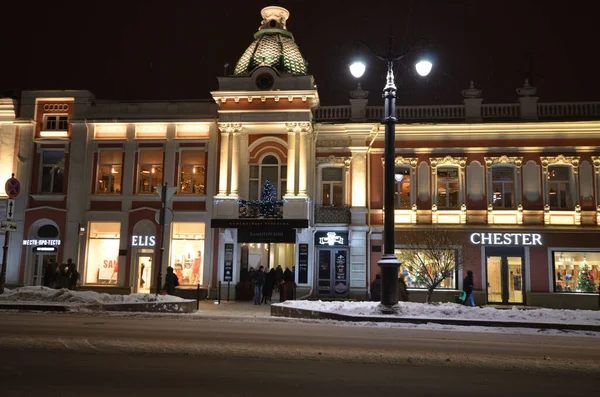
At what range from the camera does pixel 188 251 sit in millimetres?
29234

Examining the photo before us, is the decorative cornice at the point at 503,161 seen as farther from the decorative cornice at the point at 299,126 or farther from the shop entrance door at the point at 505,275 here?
the decorative cornice at the point at 299,126

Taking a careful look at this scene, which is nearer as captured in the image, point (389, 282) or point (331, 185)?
point (389, 282)

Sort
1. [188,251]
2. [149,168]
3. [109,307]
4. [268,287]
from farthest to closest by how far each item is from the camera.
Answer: [149,168], [188,251], [268,287], [109,307]

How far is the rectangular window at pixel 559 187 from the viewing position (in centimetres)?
2816

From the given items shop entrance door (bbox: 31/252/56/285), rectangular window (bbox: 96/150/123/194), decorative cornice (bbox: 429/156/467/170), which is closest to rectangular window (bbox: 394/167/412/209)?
decorative cornice (bbox: 429/156/467/170)

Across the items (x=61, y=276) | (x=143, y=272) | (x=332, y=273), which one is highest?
(x=332, y=273)

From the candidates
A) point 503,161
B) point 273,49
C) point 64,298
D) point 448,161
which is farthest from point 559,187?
point 64,298

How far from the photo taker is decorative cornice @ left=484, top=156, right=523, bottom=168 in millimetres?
28453

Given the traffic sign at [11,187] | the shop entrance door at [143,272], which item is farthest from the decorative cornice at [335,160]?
the traffic sign at [11,187]

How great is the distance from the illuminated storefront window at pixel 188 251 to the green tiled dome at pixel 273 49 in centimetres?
858

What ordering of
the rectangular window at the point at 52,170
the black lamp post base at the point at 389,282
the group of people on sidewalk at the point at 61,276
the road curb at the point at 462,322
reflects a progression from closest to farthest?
the road curb at the point at 462,322
the black lamp post base at the point at 389,282
the group of people on sidewalk at the point at 61,276
the rectangular window at the point at 52,170

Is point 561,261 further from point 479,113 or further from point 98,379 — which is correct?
point 98,379

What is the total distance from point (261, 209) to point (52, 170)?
1184 cm

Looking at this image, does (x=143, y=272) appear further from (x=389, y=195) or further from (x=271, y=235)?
(x=389, y=195)
